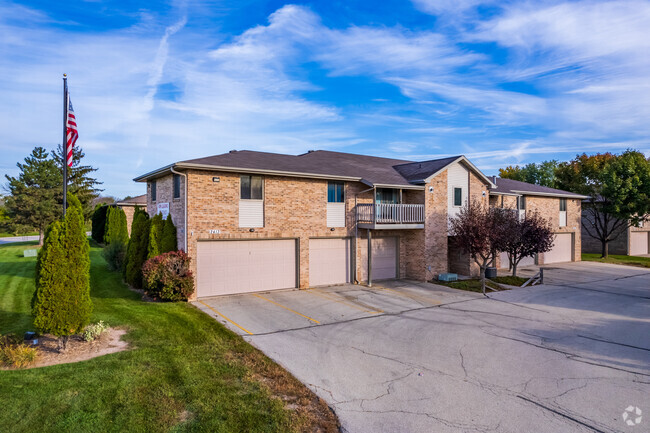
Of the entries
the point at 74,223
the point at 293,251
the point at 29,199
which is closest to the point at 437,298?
the point at 293,251

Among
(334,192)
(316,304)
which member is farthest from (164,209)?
(316,304)

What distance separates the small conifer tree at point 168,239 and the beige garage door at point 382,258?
8698 mm

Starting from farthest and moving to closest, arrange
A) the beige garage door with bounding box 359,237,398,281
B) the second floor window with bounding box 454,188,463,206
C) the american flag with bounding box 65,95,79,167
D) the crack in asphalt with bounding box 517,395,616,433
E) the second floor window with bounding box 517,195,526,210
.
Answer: the second floor window with bounding box 517,195,526,210 < the second floor window with bounding box 454,188,463,206 < the beige garage door with bounding box 359,237,398,281 < the american flag with bounding box 65,95,79,167 < the crack in asphalt with bounding box 517,395,616,433

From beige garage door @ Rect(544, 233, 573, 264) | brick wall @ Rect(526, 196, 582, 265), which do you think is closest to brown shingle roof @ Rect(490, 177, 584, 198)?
brick wall @ Rect(526, 196, 582, 265)

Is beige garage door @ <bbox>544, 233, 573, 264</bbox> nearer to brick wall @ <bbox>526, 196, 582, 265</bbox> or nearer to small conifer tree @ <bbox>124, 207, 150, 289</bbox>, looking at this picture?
brick wall @ <bbox>526, 196, 582, 265</bbox>

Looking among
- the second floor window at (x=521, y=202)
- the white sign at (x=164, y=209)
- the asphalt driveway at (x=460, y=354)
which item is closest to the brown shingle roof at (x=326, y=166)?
the white sign at (x=164, y=209)

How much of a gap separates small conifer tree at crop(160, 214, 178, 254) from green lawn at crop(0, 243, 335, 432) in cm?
508

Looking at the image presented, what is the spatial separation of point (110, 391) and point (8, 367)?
269 cm

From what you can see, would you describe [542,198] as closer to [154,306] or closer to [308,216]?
[308,216]

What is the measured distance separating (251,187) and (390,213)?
6.89 meters

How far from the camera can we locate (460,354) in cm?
923

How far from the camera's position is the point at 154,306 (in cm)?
1299

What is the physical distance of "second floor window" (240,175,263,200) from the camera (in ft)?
51.6

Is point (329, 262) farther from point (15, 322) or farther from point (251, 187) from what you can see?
point (15, 322)
